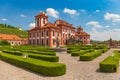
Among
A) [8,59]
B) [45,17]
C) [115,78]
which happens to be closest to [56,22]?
[45,17]

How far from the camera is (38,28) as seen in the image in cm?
5122

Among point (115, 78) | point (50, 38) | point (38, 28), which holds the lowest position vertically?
point (115, 78)

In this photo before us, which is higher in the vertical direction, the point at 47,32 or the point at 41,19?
the point at 41,19

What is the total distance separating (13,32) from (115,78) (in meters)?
90.0

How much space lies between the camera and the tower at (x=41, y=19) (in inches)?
2051

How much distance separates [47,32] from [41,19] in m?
6.14

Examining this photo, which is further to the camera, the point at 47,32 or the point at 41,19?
the point at 41,19

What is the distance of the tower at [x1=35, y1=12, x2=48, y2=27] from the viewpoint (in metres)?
52.1

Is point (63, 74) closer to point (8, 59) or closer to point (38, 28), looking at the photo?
point (8, 59)

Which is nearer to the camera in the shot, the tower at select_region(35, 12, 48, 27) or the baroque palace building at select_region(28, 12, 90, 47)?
the baroque palace building at select_region(28, 12, 90, 47)

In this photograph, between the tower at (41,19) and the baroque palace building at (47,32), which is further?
the tower at (41,19)

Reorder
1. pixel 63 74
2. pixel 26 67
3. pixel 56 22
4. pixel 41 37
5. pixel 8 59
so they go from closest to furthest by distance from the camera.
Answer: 1. pixel 63 74
2. pixel 26 67
3. pixel 8 59
4. pixel 41 37
5. pixel 56 22

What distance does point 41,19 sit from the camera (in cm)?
5197

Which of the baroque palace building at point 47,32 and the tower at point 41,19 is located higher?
the tower at point 41,19
